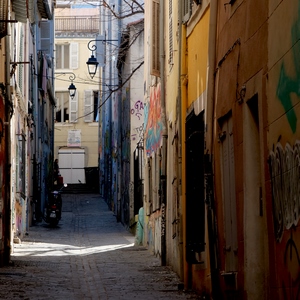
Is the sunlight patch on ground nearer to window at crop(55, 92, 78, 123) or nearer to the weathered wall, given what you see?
the weathered wall

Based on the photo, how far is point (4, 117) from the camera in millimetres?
17234

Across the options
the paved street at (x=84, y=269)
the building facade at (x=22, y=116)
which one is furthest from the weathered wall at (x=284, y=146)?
the building facade at (x=22, y=116)

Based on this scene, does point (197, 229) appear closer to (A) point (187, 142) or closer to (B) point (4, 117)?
(A) point (187, 142)

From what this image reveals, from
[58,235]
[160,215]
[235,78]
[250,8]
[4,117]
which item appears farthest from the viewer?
[58,235]

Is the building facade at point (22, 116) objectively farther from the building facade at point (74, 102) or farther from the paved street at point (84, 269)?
the building facade at point (74, 102)

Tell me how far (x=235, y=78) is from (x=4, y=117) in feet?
26.8

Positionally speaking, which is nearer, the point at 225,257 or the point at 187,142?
the point at 225,257

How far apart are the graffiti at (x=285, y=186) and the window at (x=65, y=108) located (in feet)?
170

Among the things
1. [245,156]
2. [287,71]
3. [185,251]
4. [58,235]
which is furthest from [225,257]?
[58,235]

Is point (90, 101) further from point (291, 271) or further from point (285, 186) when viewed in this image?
point (291, 271)

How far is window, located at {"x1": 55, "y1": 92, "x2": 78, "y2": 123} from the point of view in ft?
195

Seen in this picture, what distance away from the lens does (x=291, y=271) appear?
717 cm

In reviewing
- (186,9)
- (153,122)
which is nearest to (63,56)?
(153,122)

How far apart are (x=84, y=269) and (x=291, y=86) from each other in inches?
412
